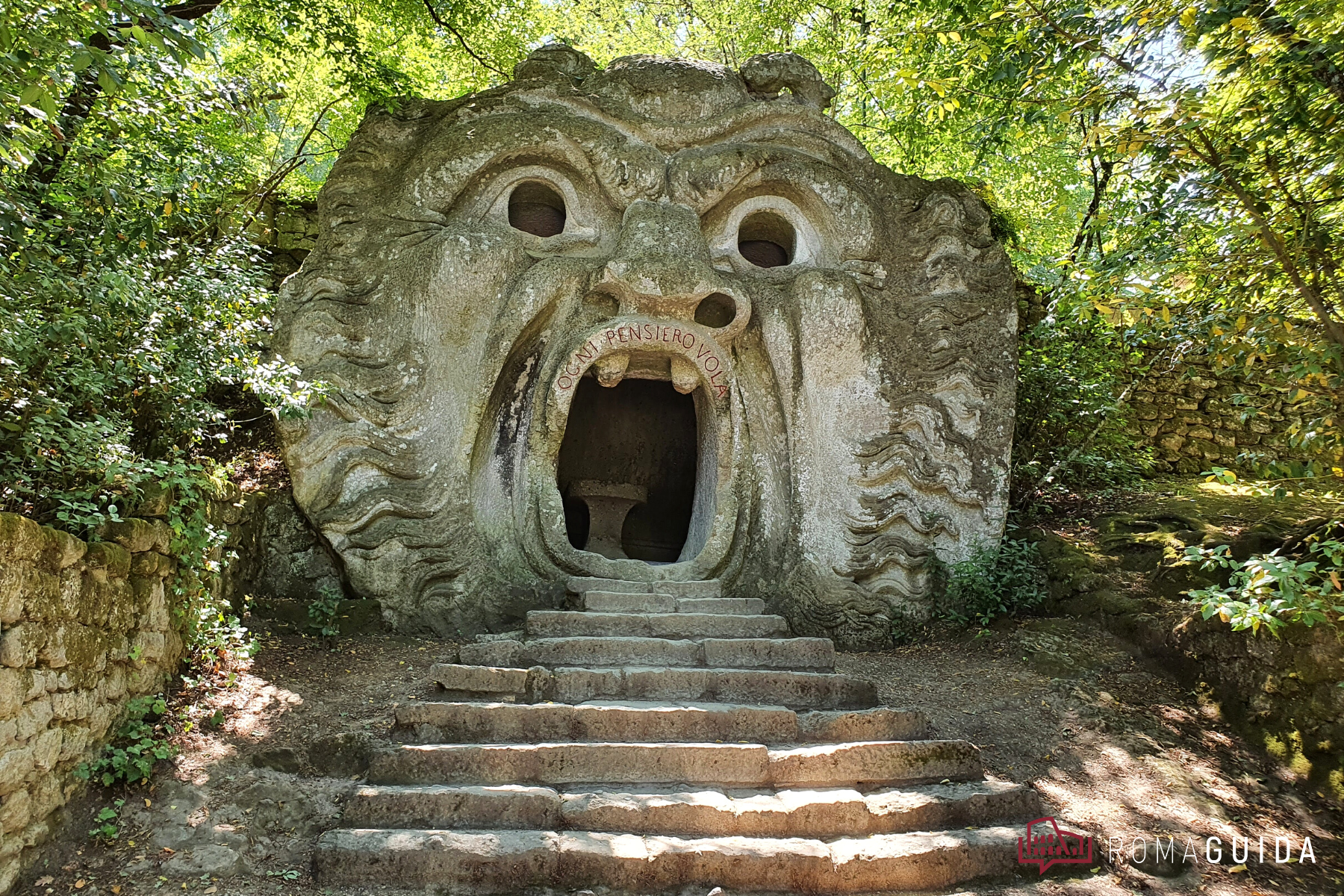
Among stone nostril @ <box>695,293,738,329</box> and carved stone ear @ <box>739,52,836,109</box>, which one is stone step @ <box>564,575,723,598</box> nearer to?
stone nostril @ <box>695,293,738,329</box>

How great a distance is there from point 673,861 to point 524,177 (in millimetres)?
4863

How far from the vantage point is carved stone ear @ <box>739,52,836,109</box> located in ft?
22.6

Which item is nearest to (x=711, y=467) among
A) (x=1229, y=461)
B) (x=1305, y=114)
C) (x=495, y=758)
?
(x=495, y=758)

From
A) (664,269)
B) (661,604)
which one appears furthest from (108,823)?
(664,269)

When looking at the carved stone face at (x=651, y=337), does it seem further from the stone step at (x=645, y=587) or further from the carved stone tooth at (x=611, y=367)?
the stone step at (x=645, y=587)

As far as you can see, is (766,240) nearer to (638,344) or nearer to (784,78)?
(784,78)

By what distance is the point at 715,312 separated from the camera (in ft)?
21.5

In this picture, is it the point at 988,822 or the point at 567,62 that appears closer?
the point at 988,822

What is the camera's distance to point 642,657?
4707 millimetres

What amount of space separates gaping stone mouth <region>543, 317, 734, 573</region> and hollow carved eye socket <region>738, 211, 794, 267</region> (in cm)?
119

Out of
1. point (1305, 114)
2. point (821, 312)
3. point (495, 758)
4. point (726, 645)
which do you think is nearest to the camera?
point (495, 758)

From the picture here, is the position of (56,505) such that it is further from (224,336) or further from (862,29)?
(862,29)

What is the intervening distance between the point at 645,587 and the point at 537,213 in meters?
3.14

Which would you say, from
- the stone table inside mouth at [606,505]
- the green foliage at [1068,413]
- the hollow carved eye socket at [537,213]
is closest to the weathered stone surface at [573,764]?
the stone table inside mouth at [606,505]
